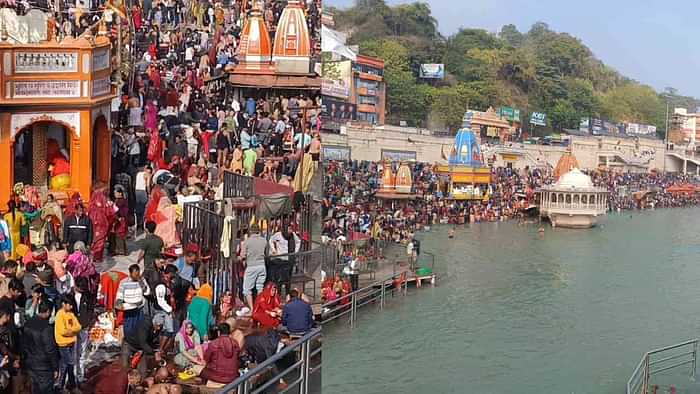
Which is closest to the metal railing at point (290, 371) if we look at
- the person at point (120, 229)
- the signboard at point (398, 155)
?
the person at point (120, 229)

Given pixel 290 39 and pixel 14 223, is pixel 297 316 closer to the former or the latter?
pixel 14 223

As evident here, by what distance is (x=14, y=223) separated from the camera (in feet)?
5.99

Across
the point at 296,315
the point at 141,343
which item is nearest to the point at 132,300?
the point at 141,343

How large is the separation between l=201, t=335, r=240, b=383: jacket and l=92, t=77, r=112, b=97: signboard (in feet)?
2.79

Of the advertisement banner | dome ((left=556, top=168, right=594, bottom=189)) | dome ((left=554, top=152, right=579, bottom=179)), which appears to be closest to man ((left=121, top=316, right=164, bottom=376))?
dome ((left=556, top=168, right=594, bottom=189))

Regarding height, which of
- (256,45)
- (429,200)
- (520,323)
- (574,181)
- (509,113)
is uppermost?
(509,113)

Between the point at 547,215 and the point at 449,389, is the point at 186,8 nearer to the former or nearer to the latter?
the point at 449,389

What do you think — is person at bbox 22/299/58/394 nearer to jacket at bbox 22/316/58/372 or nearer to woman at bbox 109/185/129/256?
jacket at bbox 22/316/58/372

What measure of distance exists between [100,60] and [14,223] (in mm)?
496

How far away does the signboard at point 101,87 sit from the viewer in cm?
204

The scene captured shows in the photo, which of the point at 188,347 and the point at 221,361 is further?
the point at 188,347

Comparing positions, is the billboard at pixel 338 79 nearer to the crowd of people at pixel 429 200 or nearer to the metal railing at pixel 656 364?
the crowd of people at pixel 429 200

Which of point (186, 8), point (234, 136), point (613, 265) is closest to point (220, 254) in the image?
point (234, 136)

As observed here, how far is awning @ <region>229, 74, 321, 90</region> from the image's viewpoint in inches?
89.8
